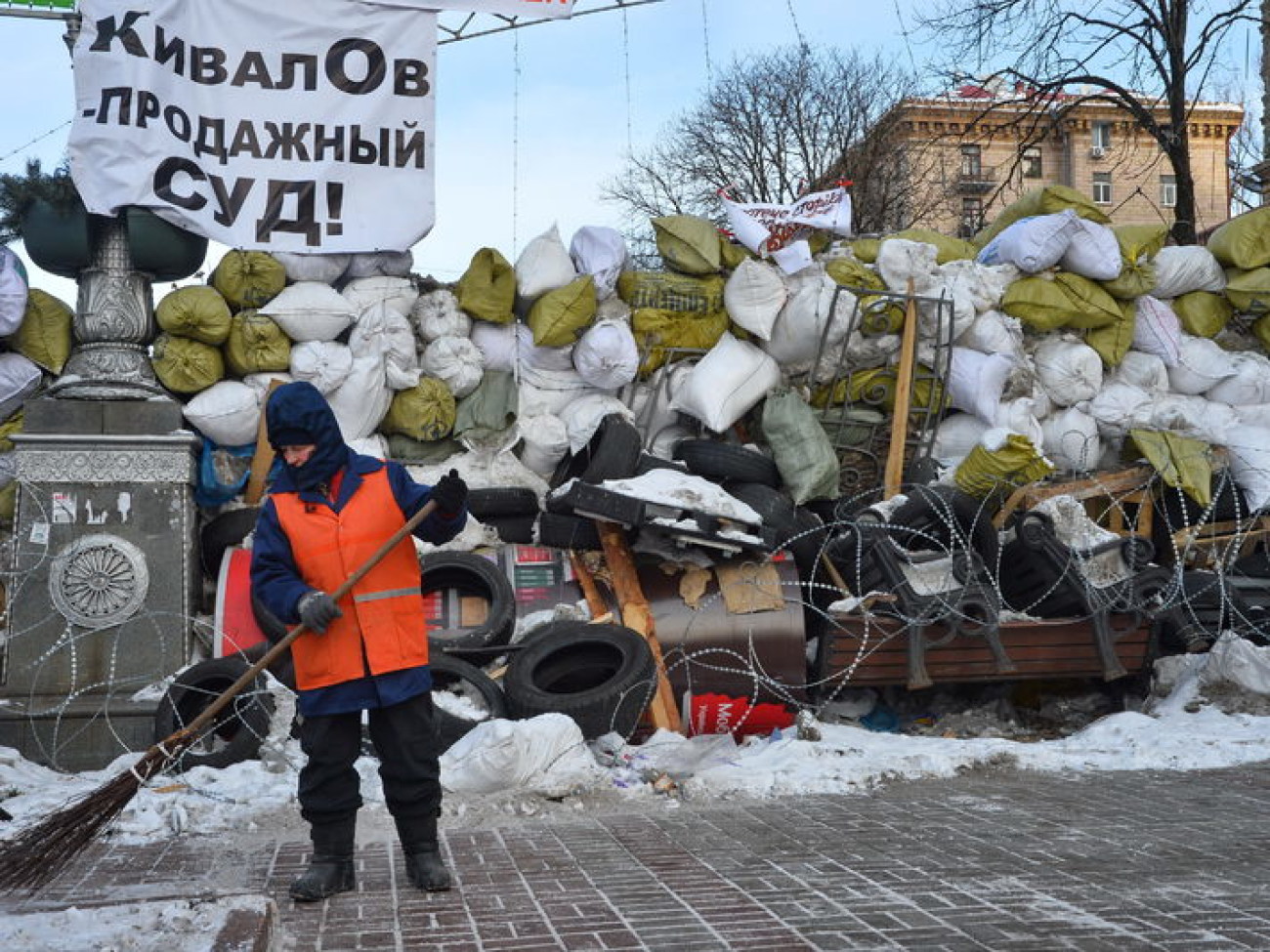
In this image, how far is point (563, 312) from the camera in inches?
388

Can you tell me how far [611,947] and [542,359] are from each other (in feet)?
21.6

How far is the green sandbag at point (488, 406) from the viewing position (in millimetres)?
9797

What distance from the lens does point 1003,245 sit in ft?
36.1

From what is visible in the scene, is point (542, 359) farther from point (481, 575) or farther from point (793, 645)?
point (793, 645)

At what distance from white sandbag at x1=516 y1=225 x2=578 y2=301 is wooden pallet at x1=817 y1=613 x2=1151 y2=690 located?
3289mm

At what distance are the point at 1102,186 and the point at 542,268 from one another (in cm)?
5091

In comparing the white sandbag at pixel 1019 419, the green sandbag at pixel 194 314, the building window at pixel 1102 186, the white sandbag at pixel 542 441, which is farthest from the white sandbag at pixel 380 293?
the building window at pixel 1102 186

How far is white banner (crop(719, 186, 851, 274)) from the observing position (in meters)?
10.6

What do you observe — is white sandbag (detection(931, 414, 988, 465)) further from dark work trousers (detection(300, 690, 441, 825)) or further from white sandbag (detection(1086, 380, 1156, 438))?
dark work trousers (detection(300, 690, 441, 825))

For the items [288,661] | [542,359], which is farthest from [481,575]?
[542,359]

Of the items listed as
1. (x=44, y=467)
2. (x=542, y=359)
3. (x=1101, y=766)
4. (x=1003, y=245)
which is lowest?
(x=1101, y=766)

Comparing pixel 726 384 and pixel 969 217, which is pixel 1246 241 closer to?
pixel 726 384

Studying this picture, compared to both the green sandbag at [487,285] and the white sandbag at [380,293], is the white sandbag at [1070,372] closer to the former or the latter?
the green sandbag at [487,285]

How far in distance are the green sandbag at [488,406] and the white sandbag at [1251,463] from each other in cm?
549
